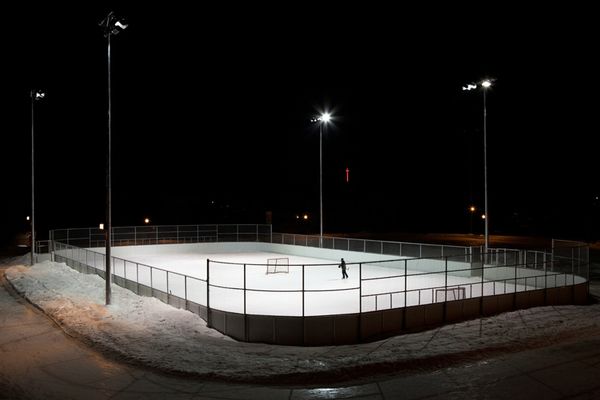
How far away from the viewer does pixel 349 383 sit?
1199cm

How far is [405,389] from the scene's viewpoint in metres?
11.2

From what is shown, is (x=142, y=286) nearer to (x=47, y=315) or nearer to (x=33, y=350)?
(x=47, y=315)

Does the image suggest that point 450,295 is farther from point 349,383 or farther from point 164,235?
point 164,235

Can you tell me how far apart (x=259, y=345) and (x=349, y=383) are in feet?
16.4

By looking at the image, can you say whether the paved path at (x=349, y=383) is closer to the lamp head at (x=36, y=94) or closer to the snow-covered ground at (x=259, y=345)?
the snow-covered ground at (x=259, y=345)

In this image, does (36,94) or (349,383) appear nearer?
(349,383)

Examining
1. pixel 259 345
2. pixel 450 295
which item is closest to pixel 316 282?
pixel 450 295

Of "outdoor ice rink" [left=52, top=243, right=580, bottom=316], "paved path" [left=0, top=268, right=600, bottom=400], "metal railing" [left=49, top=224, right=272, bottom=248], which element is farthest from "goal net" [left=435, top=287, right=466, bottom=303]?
"metal railing" [left=49, top=224, right=272, bottom=248]

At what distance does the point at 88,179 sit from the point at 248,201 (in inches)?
1238

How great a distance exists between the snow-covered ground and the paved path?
0.76m

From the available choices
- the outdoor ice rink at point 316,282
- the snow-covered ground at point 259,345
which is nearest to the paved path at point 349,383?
the snow-covered ground at point 259,345

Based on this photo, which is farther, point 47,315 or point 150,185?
point 150,185

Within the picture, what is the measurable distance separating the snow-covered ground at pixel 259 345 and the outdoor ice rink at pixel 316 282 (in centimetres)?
151

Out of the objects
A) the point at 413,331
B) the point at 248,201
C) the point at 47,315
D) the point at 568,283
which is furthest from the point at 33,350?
the point at 248,201
